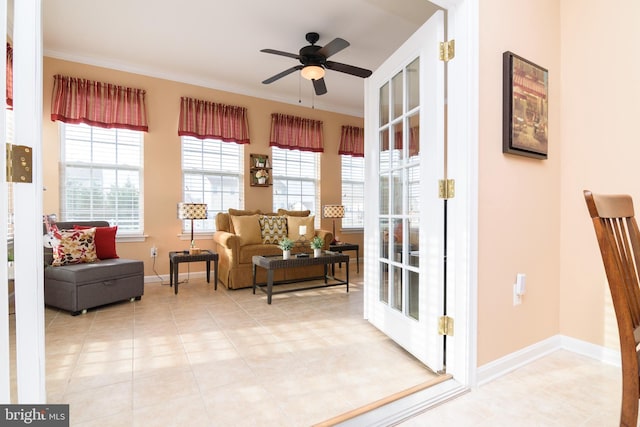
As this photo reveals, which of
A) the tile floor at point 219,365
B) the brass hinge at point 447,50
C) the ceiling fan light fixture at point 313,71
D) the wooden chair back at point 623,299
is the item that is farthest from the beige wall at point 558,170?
the ceiling fan light fixture at point 313,71

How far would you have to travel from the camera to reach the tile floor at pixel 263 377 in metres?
1.50

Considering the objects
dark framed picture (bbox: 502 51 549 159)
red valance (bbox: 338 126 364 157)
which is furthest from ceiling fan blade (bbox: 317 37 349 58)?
red valance (bbox: 338 126 364 157)

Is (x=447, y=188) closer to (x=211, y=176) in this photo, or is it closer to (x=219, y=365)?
(x=219, y=365)

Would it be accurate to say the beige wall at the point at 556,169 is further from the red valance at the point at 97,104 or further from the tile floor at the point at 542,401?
the red valance at the point at 97,104

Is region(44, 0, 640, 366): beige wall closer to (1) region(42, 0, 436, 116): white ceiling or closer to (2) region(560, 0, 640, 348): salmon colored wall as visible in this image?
(2) region(560, 0, 640, 348): salmon colored wall

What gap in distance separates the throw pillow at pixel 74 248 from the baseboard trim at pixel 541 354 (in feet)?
12.3

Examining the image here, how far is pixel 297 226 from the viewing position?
5.00m

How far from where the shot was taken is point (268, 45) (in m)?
3.90

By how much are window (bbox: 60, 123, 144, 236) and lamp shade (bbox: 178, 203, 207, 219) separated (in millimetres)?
714

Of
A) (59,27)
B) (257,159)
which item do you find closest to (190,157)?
(257,159)

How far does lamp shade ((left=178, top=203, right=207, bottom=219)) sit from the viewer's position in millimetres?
4241

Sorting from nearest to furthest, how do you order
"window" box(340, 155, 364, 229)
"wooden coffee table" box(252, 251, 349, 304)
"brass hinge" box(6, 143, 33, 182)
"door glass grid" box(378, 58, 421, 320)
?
"brass hinge" box(6, 143, 33, 182)
"door glass grid" box(378, 58, 421, 320)
"wooden coffee table" box(252, 251, 349, 304)
"window" box(340, 155, 364, 229)

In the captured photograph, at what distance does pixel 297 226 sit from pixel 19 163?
414 cm

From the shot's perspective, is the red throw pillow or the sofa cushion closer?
the red throw pillow
